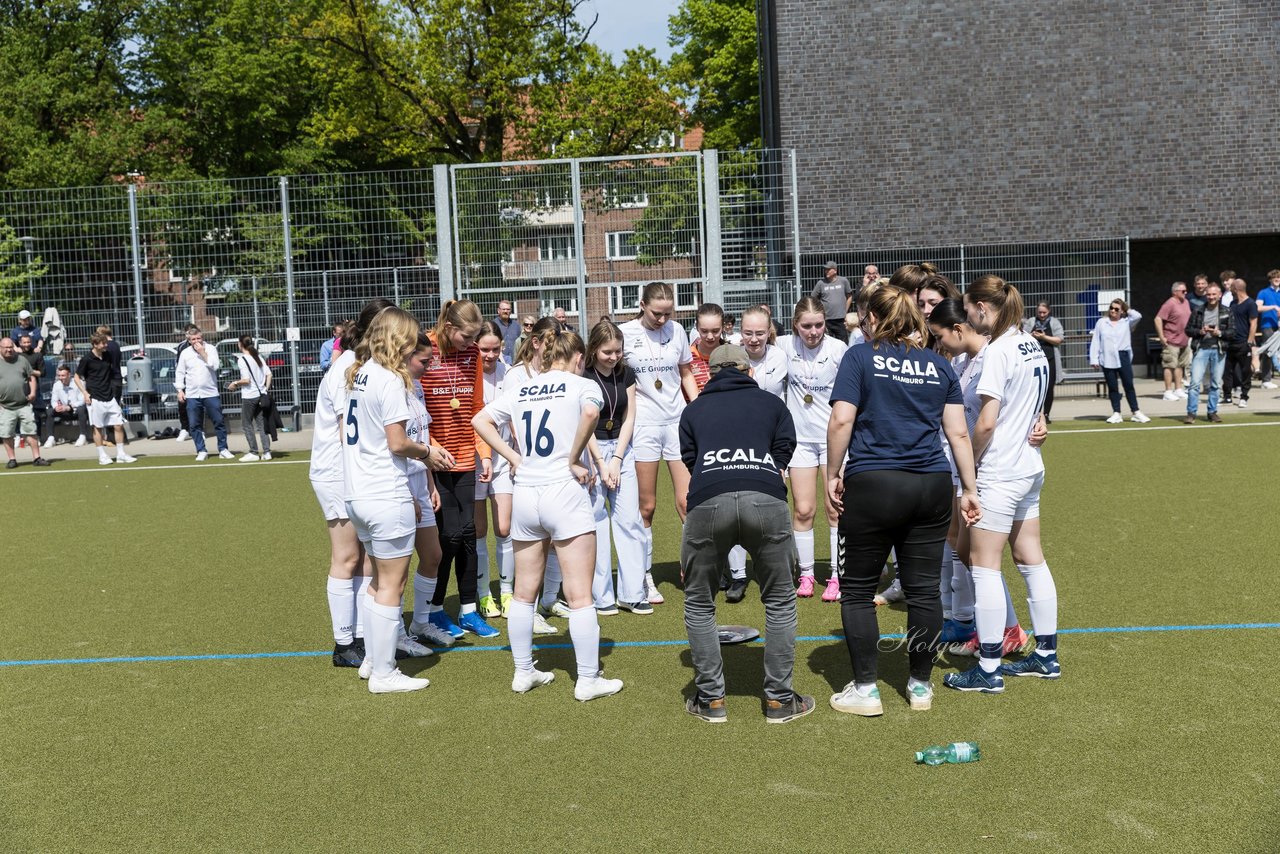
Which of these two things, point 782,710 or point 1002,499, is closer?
point 782,710

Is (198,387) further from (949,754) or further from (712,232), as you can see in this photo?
(949,754)

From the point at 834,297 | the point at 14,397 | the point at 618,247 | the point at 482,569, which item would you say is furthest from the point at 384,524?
the point at 834,297

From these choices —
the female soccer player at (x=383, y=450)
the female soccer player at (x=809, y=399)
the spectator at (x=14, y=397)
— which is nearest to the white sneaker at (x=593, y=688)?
the female soccer player at (x=383, y=450)

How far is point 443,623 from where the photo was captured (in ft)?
22.9

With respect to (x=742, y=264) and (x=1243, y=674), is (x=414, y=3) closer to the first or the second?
(x=742, y=264)

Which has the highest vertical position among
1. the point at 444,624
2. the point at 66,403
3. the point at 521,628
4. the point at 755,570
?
the point at 66,403

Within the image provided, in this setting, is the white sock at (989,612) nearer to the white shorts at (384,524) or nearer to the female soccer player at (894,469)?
the female soccer player at (894,469)

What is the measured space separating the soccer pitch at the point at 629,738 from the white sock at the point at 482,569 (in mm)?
631

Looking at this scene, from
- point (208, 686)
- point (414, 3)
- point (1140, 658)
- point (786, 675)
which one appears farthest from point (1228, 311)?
point (414, 3)

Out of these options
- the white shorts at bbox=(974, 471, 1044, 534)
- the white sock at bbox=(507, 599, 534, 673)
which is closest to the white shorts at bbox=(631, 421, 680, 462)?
the white sock at bbox=(507, 599, 534, 673)

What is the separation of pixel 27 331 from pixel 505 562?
1442 centimetres

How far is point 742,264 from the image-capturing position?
1744cm

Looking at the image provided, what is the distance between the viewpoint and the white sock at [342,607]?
6.24 meters

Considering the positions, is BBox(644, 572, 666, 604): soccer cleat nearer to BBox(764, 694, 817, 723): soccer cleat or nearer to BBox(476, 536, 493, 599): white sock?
BBox(476, 536, 493, 599): white sock
